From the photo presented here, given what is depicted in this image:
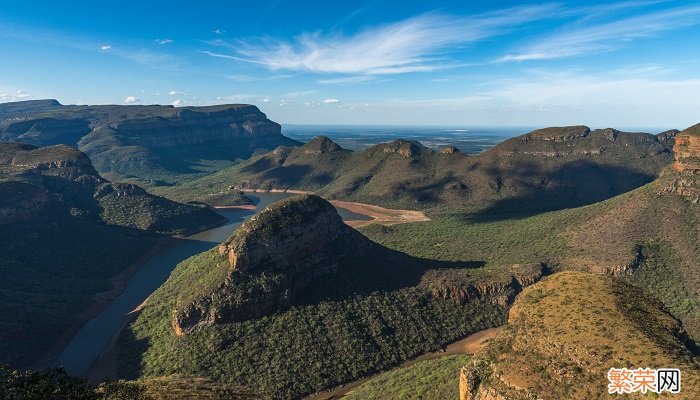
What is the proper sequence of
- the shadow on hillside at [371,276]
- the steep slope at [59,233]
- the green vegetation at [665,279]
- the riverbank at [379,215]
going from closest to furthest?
the shadow on hillside at [371,276], the steep slope at [59,233], the green vegetation at [665,279], the riverbank at [379,215]

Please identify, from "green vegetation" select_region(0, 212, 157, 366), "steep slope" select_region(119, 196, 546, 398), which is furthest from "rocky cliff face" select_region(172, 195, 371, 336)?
"green vegetation" select_region(0, 212, 157, 366)

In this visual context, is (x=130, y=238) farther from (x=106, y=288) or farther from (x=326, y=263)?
(x=326, y=263)

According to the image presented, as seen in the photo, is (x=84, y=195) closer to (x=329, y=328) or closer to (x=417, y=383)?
(x=329, y=328)

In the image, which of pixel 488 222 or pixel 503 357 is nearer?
pixel 503 357

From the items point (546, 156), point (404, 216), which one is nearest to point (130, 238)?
point (404, 216)

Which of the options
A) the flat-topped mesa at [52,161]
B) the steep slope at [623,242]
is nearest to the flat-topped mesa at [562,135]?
the steep slope at [623,242]

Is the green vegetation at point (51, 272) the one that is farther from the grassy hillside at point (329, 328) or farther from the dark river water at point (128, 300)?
the grassy hillside at point (329, 328)
